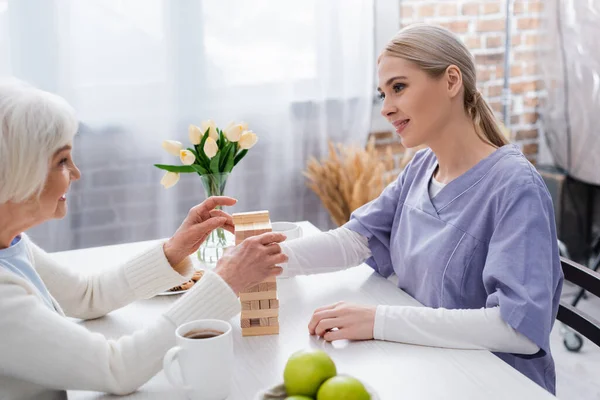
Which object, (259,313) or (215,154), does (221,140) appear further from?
(259,313)

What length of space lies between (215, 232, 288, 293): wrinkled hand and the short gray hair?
333mm

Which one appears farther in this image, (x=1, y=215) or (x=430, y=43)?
(x=430, y=43)

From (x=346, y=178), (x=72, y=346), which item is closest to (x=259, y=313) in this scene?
(x=72, y=346)

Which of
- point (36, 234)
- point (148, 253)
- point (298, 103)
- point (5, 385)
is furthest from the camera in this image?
point (298, 103)

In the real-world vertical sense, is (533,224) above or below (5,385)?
above

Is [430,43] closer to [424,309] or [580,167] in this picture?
[424,309]

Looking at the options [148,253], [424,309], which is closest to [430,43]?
[424,309]

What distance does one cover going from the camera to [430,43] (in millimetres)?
1587

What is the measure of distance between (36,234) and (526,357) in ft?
6.76

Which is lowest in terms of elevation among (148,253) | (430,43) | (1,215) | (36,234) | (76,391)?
(36,234)

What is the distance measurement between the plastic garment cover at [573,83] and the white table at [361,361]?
81.7 inches

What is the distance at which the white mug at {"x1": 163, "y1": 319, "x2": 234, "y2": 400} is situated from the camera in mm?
1043

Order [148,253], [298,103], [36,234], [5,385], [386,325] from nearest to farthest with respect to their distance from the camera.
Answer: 1. [5,385]
2. [386,325]
3. [148,253]
4. [36,234]
5. [298,103]

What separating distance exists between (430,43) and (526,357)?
693 mm
